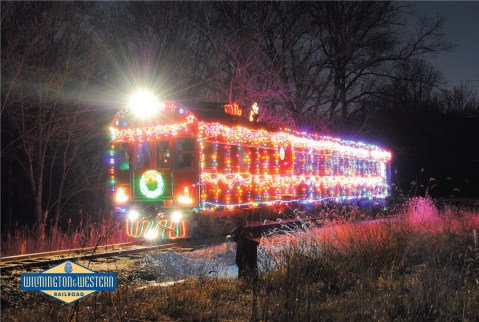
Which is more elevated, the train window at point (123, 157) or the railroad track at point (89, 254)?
the train window at point (123, 157)

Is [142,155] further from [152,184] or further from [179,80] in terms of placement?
[179,80]

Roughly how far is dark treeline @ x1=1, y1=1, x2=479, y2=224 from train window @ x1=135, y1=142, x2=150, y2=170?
3.73m

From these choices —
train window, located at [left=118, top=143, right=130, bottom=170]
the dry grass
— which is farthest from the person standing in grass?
train window, located at [left=118, top=143, right=130, bottom=170]

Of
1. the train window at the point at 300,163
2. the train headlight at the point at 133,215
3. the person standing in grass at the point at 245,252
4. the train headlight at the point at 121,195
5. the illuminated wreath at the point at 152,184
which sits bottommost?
the person standing in grass at the point at 245,252

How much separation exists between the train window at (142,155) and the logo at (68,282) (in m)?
9.72

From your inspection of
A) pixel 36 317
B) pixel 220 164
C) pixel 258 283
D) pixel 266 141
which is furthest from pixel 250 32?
pixel 36 317

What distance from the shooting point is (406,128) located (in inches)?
1502

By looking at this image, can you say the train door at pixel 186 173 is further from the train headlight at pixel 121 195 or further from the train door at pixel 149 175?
the train headlight at pixel 121 195

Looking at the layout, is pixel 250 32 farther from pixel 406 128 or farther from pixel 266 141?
pixel 406 128

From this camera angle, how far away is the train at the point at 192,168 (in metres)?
13.1

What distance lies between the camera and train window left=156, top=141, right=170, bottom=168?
13.5 m

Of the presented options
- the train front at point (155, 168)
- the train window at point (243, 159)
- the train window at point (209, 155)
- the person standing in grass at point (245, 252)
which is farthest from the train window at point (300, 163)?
the person standing in grass at point (245, 252)

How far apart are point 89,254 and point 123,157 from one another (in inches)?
198

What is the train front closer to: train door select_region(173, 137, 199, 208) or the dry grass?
train door select_region(173, 137, 199, 208)
